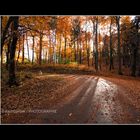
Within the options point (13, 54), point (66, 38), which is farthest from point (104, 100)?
point (13, 54)

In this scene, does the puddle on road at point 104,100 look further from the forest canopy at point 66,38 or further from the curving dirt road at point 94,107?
the forest canopy at point 66,38

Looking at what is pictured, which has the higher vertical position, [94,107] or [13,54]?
[13,54]

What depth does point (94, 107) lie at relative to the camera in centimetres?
846

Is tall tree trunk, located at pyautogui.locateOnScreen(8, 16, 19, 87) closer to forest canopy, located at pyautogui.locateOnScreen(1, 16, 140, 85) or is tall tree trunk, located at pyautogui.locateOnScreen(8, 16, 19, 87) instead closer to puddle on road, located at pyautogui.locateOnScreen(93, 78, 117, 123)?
forest canopy, located at pyautogui.locateOnScreen(1, 16, 140, 85)

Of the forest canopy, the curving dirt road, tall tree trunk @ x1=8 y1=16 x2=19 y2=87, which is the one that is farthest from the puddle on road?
tall tree trunk @ x1=8 y1=16 x2=19 y2=87

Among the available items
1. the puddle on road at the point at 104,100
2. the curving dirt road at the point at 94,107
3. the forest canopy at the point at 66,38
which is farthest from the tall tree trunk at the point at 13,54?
the puddle on road at the point at 104,100

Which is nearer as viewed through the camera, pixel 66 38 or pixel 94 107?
pixel 94 107

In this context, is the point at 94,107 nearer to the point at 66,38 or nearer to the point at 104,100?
the point at 104,100

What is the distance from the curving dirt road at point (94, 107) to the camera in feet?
25.8

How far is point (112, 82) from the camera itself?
1011 cm

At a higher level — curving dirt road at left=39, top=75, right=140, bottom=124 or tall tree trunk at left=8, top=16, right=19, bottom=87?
tall tree trunk at left=8, top=16, right=19, bottom=87

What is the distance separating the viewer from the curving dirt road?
7855mm

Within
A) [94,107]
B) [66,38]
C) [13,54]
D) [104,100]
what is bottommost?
[94,107]
